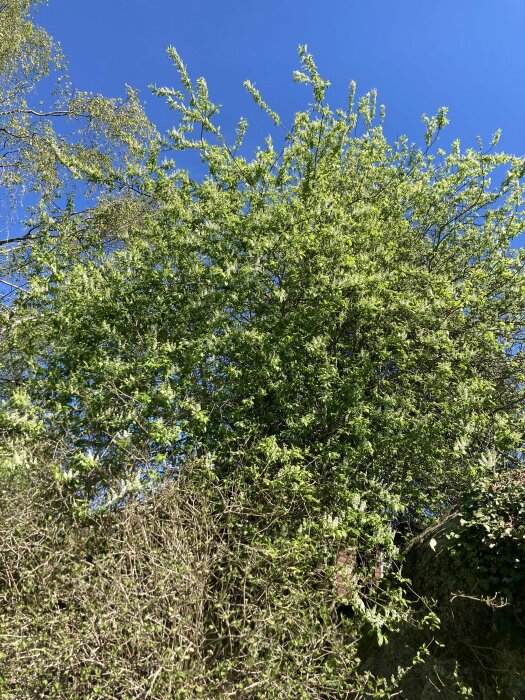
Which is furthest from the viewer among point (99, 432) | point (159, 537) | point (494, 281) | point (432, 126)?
point (432, 126)

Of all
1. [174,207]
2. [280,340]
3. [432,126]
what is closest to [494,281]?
[432,126]

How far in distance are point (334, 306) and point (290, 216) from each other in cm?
142

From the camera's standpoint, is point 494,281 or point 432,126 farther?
point 432,126

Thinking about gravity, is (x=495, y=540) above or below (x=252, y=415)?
below

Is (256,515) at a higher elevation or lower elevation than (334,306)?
lower

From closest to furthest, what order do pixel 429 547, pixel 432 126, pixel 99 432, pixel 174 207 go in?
pixel 99 432 < pixel 429 547 < pixel 174 207 < pixel 432 126

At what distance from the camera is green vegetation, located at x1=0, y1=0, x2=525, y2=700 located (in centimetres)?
375

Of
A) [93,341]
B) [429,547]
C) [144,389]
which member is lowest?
[429,547]

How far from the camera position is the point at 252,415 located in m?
5.89

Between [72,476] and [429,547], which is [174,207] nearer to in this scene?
[72,476]

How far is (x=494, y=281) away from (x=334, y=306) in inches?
135

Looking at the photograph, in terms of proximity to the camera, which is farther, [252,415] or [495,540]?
[252,415]

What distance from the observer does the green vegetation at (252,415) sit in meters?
3.75

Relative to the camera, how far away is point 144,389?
5.41 metres
